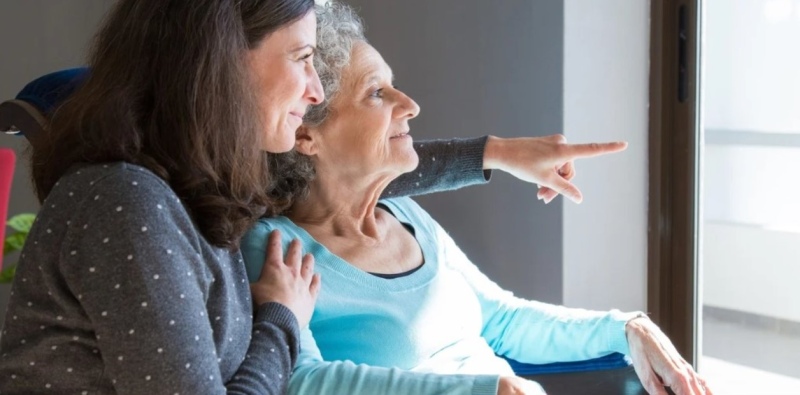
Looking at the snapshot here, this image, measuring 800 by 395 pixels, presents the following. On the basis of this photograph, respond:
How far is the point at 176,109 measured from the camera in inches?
47.3

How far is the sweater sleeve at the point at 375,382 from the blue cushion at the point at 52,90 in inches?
20.5

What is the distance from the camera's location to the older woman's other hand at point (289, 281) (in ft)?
4.62

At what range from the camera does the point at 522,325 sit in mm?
1865

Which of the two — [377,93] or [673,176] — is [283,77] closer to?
[377,93]

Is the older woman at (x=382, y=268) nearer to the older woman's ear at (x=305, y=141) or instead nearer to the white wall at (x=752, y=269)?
the older woman's ear at (x=305, y=141)

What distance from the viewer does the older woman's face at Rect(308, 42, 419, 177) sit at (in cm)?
171

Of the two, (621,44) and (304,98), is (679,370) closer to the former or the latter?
(304,98)

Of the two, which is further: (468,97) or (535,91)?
(468,97)

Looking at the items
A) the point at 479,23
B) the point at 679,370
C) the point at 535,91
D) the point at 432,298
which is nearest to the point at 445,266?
the point at 432,298

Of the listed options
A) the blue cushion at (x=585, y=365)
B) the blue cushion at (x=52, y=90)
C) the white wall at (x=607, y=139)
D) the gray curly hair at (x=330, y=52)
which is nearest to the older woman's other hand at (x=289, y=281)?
the gray curly hair at (x=330, y=52)

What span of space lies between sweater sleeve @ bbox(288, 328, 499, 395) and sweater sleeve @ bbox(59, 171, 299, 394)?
0.94 feet

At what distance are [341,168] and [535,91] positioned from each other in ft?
2.32

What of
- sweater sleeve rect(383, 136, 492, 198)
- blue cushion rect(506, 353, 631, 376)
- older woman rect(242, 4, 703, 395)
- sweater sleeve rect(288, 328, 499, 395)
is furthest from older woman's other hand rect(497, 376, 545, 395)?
sweater sleeve rect(383, 136, 492, 198)

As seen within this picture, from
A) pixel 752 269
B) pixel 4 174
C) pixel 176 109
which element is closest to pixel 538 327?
pixel 176 109
